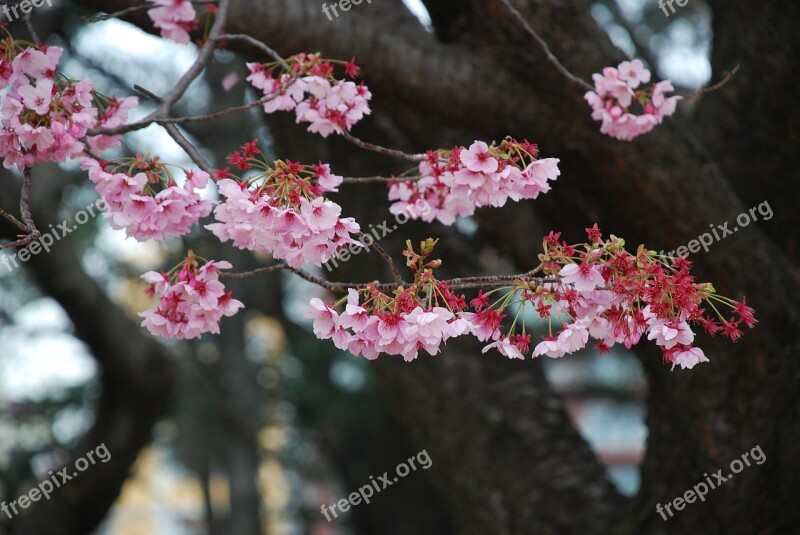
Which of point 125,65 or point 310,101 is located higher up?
point 310,101

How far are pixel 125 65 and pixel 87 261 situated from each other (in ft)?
5.95

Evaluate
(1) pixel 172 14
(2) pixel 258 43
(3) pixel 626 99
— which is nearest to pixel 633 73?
(3) pixel 626 99

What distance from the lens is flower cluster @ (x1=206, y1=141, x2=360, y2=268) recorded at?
64.2 inches

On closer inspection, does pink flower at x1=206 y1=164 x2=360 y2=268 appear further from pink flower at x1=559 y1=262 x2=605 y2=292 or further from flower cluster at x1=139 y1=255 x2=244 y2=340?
pink flower at x1=559 y1=262 x2=605 y2=292

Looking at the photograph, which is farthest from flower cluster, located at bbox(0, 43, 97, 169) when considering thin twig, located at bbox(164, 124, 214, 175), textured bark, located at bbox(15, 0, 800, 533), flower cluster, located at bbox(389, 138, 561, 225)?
flower cluster, located at bbox(389, 138, 561, 225)

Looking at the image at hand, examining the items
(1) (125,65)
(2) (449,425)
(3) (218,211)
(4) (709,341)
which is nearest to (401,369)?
(2) (449,425)

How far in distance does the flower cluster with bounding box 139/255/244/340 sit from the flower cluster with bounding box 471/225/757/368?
1.78 ft

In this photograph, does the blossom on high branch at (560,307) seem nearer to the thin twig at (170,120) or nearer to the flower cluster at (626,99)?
the thin twig at (170,120)

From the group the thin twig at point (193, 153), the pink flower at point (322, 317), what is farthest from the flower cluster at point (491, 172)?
the thin twig at point (193, 153)

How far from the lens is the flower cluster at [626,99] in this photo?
2.36 m

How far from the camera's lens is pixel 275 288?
25.2ft

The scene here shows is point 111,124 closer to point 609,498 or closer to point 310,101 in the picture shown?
point 310,101

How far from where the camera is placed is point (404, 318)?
64.4 inches

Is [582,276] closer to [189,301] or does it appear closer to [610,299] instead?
[610,299]
